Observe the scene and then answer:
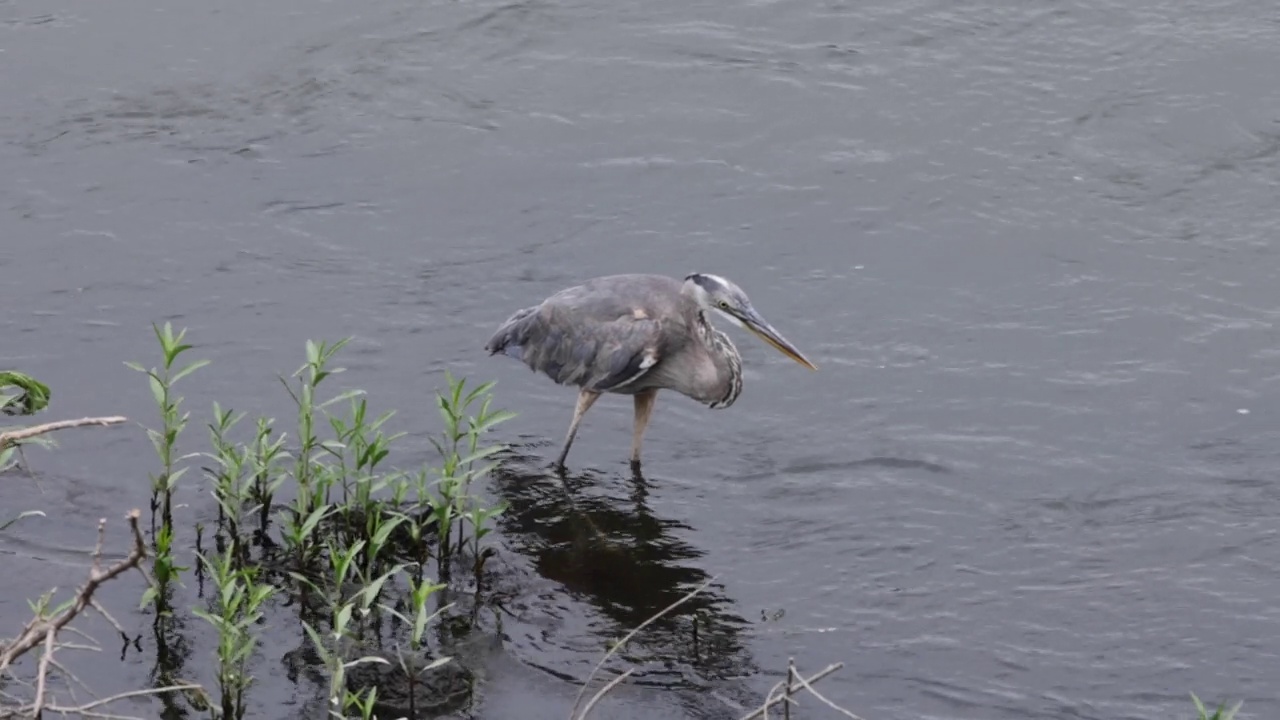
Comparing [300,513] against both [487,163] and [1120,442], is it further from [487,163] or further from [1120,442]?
[487,163]

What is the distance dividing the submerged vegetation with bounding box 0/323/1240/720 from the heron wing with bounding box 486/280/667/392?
1.23 metres

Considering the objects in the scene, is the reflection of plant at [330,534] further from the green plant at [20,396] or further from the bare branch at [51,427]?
the green plant at [20,396]

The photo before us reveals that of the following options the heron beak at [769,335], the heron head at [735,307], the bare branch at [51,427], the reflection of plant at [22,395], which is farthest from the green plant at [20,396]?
the heron beak at [769,335]

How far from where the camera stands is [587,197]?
421 inches

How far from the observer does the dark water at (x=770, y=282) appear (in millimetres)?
7102

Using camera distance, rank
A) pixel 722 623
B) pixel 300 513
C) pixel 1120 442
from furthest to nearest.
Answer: pixel 1120 442 < pixel 722 623 < pixel 300 513

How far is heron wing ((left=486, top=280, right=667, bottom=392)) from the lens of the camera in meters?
8.37

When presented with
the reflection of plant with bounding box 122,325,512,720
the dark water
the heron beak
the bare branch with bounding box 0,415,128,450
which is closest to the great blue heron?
the heron beak

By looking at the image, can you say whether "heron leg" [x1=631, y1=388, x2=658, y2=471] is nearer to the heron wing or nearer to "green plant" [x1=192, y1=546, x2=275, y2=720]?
the heron wing

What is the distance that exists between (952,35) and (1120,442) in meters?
4.82

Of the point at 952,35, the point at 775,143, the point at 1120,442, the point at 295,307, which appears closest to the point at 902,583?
the point at 1120,442

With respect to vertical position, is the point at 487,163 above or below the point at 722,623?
above

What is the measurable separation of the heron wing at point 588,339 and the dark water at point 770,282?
38 centimetres

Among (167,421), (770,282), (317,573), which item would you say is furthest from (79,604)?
(770,282)
